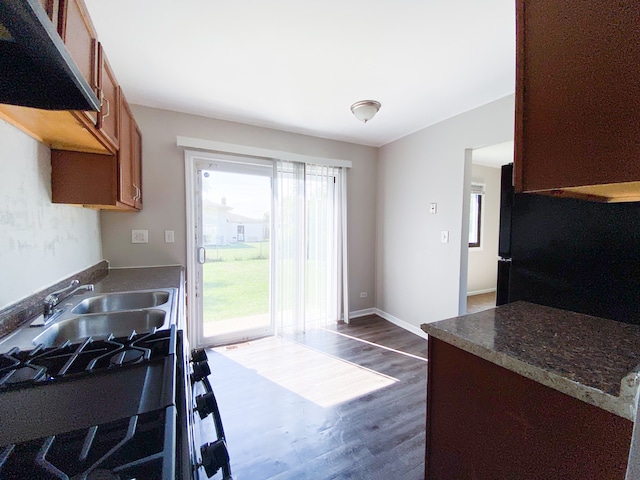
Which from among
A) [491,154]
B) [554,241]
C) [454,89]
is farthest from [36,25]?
[491,154]

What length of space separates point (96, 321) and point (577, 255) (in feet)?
7.24

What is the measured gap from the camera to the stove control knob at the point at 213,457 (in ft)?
2.22

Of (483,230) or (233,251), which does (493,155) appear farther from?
(233,251)

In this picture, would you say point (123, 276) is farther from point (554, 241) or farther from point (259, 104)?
point (554, 241)

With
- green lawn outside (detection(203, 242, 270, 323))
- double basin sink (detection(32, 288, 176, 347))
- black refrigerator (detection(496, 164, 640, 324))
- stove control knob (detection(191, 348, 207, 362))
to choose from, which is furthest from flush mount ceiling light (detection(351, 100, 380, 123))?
stove control knob (detection(191, 348, 207, 362))

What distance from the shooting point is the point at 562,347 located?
824 mm

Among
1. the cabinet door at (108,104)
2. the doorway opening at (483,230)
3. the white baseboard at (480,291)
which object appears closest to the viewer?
the cabinet door at (108,104)

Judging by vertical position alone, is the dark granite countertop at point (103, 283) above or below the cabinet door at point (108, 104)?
below

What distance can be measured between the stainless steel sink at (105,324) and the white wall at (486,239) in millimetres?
5050

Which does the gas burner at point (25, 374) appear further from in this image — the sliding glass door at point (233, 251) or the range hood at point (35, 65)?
the sliding glass door at point (233, 251)

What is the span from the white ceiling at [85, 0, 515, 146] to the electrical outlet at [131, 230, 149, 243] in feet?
3.93

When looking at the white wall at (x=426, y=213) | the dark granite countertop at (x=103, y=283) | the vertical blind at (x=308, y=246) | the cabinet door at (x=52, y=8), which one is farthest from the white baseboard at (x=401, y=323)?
the cabinet door at (x=52, y=8)

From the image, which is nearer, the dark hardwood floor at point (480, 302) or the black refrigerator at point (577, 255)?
the black refrigerator at point (577, 255)

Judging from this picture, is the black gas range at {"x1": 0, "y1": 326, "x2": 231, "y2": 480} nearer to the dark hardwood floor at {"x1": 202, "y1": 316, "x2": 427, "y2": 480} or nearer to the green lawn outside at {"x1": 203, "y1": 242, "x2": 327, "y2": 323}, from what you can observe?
the dark hardwood floor at {"x1": 202, "y1": 316, "x2": 427, "y2": 480}
